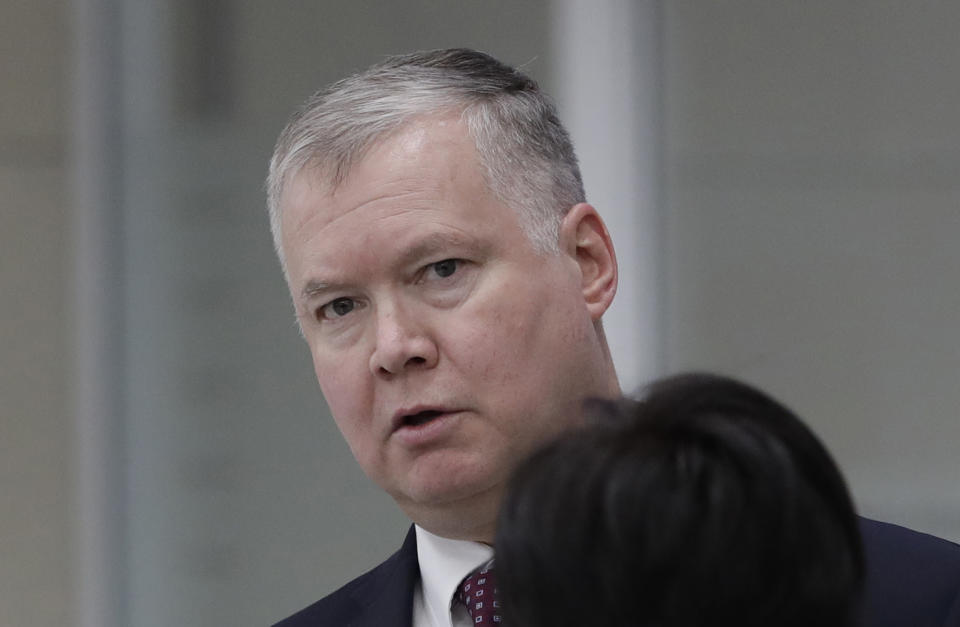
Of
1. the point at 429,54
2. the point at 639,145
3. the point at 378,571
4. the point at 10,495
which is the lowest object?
the point at 10,495

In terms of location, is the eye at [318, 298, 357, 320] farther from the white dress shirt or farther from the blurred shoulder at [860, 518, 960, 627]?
the blurred shoulder at [860, 518, 960, 627]

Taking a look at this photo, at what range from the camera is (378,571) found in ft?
7.25

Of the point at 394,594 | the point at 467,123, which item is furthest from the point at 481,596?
the point at 467,123

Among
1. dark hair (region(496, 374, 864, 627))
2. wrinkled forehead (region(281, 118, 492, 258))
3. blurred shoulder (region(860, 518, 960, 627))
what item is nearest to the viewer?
dark hair (region(496, 374, 864, 627))

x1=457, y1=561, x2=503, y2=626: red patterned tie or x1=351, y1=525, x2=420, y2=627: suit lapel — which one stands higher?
x1=457, y1=561, x2=503, y2=626: red patterned tie

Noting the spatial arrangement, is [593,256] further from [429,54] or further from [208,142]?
[208,142]

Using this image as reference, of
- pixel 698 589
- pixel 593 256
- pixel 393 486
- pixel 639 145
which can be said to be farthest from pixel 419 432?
pixel 639 145

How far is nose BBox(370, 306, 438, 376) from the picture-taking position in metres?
1.77

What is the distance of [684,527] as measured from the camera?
38.8 inches

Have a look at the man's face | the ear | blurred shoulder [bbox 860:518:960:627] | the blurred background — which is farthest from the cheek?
the blurred background

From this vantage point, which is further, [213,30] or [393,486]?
[213,30]

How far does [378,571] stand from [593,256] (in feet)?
2.15

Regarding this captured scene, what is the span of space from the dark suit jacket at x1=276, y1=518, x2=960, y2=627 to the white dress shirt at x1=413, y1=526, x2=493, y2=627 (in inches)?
1.3

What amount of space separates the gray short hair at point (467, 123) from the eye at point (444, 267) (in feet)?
0.42
